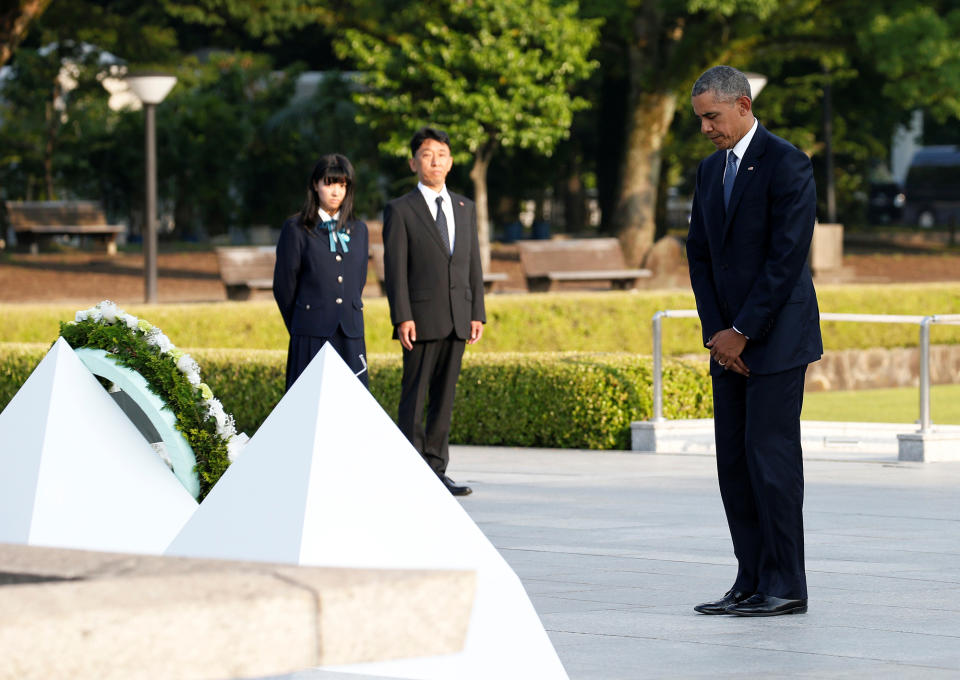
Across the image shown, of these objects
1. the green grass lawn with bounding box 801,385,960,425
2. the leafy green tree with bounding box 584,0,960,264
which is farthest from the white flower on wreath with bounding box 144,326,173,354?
the leafy green tree with bounding box 584,0,960,264

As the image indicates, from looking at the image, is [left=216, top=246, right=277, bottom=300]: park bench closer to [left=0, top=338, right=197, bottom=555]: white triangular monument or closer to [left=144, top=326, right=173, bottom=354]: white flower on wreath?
[left=144, top=326, right=173, bottom=354]: white flower on wreath

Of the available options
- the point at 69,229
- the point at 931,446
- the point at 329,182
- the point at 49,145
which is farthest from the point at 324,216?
the point at 49,145

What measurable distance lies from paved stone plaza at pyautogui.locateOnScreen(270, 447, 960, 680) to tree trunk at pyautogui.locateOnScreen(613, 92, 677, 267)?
19.4m

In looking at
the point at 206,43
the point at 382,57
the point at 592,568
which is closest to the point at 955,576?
the point at 592,568

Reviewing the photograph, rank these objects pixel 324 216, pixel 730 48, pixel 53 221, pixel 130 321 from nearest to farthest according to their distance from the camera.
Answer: pixel 130 321
pixel 324 216
pixel 730 48
pixel 53 221

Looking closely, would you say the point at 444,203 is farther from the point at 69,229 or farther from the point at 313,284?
the point at 69,229

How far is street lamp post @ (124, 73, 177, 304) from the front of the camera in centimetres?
1789

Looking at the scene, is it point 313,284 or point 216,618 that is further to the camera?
point 313,284

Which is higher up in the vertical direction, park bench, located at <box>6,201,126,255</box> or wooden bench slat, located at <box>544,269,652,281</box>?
park bench, located at <box>6,201,126,255</box>

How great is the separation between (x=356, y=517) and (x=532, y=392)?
7415 millimetres

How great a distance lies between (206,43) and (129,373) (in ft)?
139

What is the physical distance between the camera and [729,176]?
5.80 meters

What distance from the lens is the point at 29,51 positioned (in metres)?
36.0

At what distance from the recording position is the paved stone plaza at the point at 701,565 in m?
4.82
